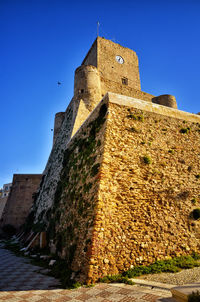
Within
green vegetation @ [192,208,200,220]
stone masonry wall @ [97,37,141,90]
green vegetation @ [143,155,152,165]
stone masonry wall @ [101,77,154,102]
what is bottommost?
green vegetation @ [192,208,200,220]

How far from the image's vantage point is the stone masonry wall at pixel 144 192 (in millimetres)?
6074

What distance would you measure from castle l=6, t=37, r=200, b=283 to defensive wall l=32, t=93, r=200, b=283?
30 mm

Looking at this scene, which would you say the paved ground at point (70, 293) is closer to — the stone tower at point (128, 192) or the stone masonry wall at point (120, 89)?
the stone tower at point (128, 192)

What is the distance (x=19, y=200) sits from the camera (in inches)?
1104

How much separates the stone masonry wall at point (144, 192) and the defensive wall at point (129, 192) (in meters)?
0.03

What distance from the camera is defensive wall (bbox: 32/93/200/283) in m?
6.09

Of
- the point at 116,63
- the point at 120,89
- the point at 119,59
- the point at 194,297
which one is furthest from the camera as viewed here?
the point at 119,59

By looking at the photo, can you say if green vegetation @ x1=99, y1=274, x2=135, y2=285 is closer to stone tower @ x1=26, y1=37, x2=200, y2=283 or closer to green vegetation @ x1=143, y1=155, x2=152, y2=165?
stone tower @ x1=26, y1=37, x2=200, y2=283

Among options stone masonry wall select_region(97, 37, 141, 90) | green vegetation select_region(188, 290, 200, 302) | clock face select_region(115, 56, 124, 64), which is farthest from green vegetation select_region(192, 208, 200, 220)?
clock face select_region(115, 56, 124, 64)

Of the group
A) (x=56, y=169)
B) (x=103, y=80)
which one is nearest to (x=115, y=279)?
(x=56, y=169)

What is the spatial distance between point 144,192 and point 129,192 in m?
0.73

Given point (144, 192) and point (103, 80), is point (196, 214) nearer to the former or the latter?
point (144, 192)

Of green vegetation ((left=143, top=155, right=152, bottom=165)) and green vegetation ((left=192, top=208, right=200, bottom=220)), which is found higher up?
green vegetation ((left=143, top=155, right=152, bottom=165))

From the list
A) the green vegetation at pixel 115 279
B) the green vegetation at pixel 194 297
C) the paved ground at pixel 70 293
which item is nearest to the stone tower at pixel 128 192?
the green vegetation at pixel 115 279
